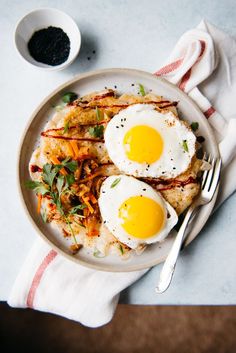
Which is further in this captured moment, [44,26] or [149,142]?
[44,26]

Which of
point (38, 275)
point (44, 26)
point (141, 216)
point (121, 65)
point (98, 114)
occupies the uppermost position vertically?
point (44, 26)

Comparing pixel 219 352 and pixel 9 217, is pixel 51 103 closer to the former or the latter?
pixel 9 217

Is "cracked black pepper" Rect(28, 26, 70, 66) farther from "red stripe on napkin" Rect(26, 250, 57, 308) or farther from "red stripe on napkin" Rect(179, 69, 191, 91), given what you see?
"red stripe on napkin" Rect(26, 250, 57, 308)

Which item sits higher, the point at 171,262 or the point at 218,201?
the point at 218,201

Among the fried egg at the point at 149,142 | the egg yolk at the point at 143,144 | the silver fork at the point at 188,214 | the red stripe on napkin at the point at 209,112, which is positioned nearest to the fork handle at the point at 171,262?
the silver fork at the point at 188,214

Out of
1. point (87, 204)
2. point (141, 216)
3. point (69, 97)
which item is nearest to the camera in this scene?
point (141, 216)

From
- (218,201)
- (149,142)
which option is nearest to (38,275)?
(149,142)

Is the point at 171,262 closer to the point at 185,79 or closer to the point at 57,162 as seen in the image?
the point at 57,162
